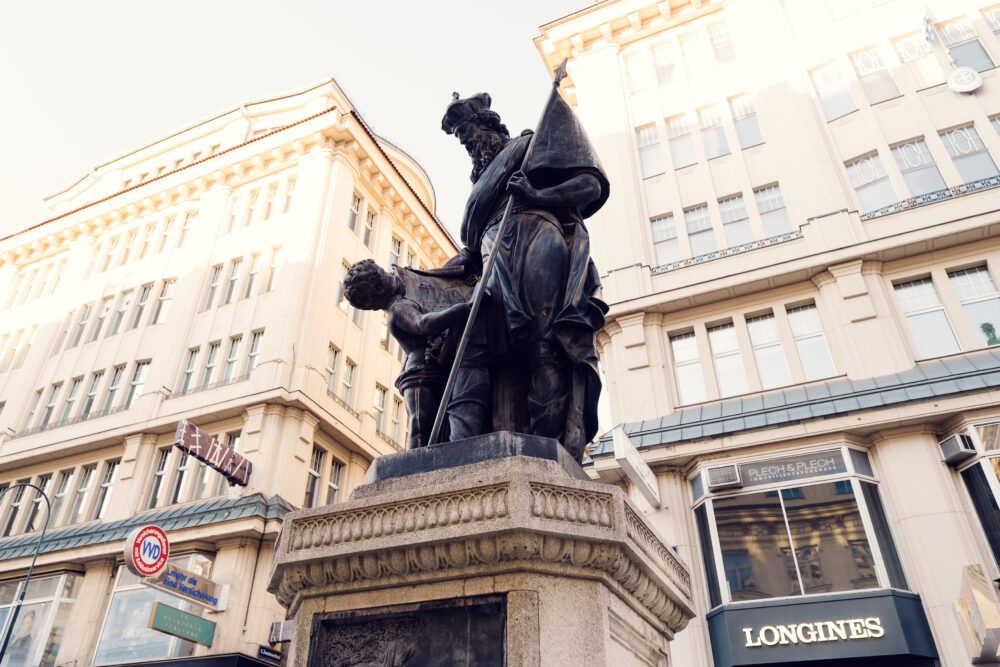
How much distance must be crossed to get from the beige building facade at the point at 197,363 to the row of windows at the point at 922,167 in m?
19.5

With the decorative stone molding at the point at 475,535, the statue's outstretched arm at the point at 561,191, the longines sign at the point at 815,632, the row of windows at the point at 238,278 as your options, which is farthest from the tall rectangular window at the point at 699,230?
the decorative stone molding at the point at 475,535

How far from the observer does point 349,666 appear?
126 inches

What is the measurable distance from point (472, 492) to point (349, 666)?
3.34ft

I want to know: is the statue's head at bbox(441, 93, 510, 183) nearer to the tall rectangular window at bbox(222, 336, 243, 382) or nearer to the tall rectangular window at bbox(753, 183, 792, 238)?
the tall rectangular window at bbox(753, 183, 792, 238)

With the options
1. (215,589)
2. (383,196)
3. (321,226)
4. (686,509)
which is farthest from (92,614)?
(383,196)

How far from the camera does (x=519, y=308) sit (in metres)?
4.19

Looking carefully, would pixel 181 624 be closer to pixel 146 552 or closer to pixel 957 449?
pixel 146 552

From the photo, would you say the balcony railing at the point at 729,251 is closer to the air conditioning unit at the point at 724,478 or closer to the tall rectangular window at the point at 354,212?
the air conditioning unit at the point at 724,478

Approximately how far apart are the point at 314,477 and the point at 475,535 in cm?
2369

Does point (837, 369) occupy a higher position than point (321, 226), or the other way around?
point (321, 226)

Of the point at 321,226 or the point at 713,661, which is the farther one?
the point at 321,226

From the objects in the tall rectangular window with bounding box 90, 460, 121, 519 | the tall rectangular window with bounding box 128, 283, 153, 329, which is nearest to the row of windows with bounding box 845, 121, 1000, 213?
the tall rectangular window with bounding box 90, 460, 121, 519

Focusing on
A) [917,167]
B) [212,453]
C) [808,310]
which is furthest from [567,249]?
[212,453]

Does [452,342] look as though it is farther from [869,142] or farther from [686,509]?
[869,142]
